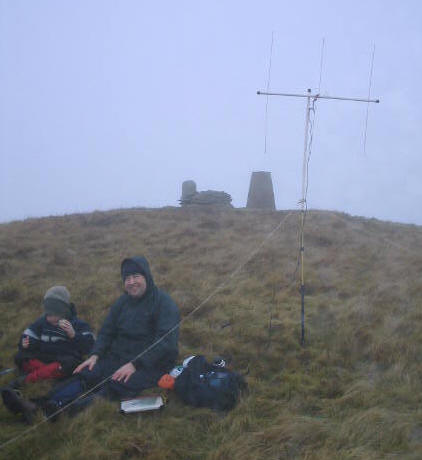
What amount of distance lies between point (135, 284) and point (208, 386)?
1.45 m

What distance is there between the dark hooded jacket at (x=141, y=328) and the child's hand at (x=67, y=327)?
522 millimetres

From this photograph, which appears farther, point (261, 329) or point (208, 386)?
point (261, 329)

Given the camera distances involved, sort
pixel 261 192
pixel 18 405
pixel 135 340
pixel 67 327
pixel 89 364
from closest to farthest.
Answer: pixel 18 405 → pixel 89 364 → pixel 135 340 → pixel 67 327 → pixel 261 192

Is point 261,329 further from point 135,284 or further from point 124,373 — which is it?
point 124,373

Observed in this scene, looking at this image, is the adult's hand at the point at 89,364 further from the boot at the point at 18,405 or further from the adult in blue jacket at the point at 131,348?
the boot at the point at 18,405

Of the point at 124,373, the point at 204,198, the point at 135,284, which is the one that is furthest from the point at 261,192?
the point at 124,373

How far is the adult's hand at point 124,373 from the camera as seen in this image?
460 cm

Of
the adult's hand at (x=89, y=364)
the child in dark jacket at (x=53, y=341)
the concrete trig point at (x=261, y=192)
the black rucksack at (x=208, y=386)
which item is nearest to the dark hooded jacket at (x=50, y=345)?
the child in dark jacket at (x=53, y=341)

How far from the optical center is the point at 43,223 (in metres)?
17.3

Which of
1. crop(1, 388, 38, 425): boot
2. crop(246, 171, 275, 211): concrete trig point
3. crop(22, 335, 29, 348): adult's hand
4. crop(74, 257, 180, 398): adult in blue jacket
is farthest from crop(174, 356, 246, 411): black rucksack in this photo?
crop(246, 171, 275, 211): concrete trig point

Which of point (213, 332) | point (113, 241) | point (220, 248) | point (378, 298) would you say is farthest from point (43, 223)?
point (378, 298)

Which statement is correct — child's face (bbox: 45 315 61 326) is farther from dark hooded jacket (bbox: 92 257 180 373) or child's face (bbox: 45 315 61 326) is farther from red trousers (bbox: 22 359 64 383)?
dark hooded jacket (bbox: 92 257 180 373)

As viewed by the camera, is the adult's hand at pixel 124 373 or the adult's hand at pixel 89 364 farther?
the adult's hand at pixel 89 364

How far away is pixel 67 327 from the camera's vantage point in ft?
17.8
